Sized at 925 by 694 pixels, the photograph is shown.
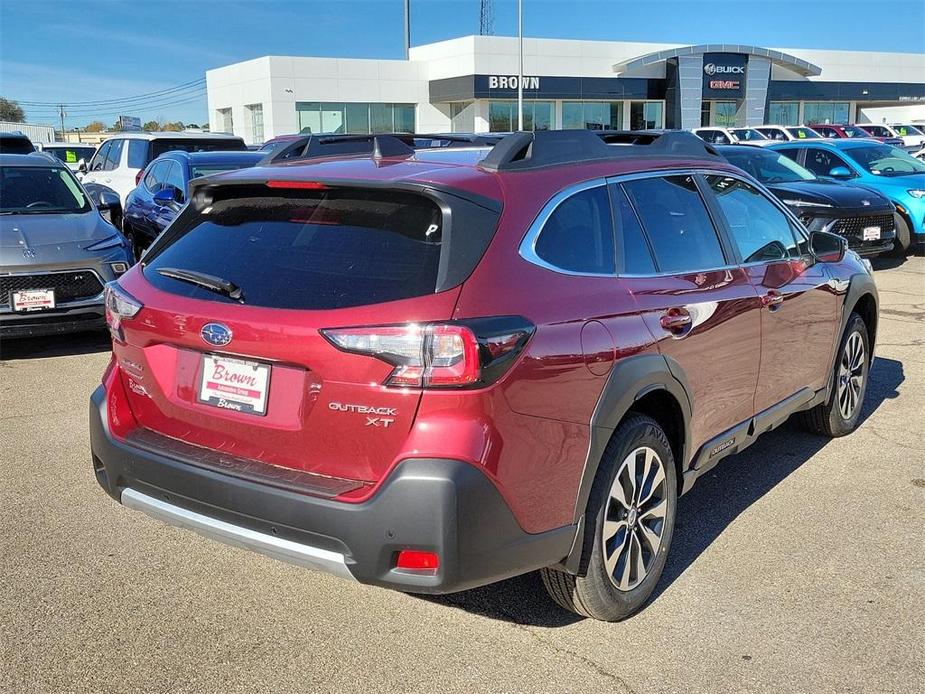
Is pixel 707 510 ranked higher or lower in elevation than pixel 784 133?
lower

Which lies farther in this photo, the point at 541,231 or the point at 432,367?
the point at 541,231

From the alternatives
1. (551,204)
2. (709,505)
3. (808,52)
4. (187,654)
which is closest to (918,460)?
(709,505)

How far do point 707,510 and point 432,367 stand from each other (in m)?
2.33

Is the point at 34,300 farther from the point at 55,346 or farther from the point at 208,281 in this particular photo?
the point at 208,281

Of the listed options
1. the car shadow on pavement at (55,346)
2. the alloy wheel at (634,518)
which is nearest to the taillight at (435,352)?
the alloy wheel at (634,518)

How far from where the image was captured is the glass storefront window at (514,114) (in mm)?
45344

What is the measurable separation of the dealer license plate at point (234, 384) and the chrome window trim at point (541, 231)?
3.07 ft

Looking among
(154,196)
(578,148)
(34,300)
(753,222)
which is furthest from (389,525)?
(154,196)

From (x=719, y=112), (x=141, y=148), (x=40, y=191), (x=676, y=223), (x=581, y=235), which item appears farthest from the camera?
(x=719, y=112)

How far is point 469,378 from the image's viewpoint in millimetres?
2582

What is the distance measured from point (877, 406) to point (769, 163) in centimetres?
781

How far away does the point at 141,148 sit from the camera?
47.1ft

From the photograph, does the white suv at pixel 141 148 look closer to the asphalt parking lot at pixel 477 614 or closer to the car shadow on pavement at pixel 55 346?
the car shadow on pavement at pixel 55 346

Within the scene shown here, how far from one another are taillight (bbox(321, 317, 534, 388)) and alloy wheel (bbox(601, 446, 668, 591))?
86 cm
